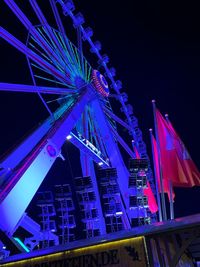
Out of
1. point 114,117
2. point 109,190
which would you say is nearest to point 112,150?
point 114,117

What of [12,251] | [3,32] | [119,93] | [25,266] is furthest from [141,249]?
[119,93]

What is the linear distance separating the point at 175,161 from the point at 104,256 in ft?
15.4

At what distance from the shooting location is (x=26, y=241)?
18344mm

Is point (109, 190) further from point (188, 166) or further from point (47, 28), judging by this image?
point (47, 28)

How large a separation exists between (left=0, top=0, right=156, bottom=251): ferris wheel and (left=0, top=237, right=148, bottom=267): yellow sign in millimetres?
2158

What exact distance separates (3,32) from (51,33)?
3847mm

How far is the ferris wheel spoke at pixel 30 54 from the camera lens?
517 inches

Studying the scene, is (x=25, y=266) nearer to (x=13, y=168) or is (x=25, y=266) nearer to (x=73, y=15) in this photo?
(x=13, y=168)

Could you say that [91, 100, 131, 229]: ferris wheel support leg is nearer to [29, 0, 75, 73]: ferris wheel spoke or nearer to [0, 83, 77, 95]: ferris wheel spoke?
[0, 83, 77, 95]: ferris wheel spoke

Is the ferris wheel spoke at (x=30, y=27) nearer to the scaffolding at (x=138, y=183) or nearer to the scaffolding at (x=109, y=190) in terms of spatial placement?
the scaffolding at (x=109, y=190)

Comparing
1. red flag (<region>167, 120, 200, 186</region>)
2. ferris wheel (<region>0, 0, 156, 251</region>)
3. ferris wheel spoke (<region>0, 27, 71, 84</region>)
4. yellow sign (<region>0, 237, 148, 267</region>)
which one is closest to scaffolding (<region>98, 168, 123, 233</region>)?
ferris wheel (<region>0, 0, 156, 251</region>)

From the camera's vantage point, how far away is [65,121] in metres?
15.6

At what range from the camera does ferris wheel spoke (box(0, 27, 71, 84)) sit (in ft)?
43.1

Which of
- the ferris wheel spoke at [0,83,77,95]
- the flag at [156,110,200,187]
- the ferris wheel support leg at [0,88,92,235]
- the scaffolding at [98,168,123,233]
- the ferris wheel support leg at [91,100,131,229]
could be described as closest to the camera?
the ferris wheel support leg at [0,88,92,235]
